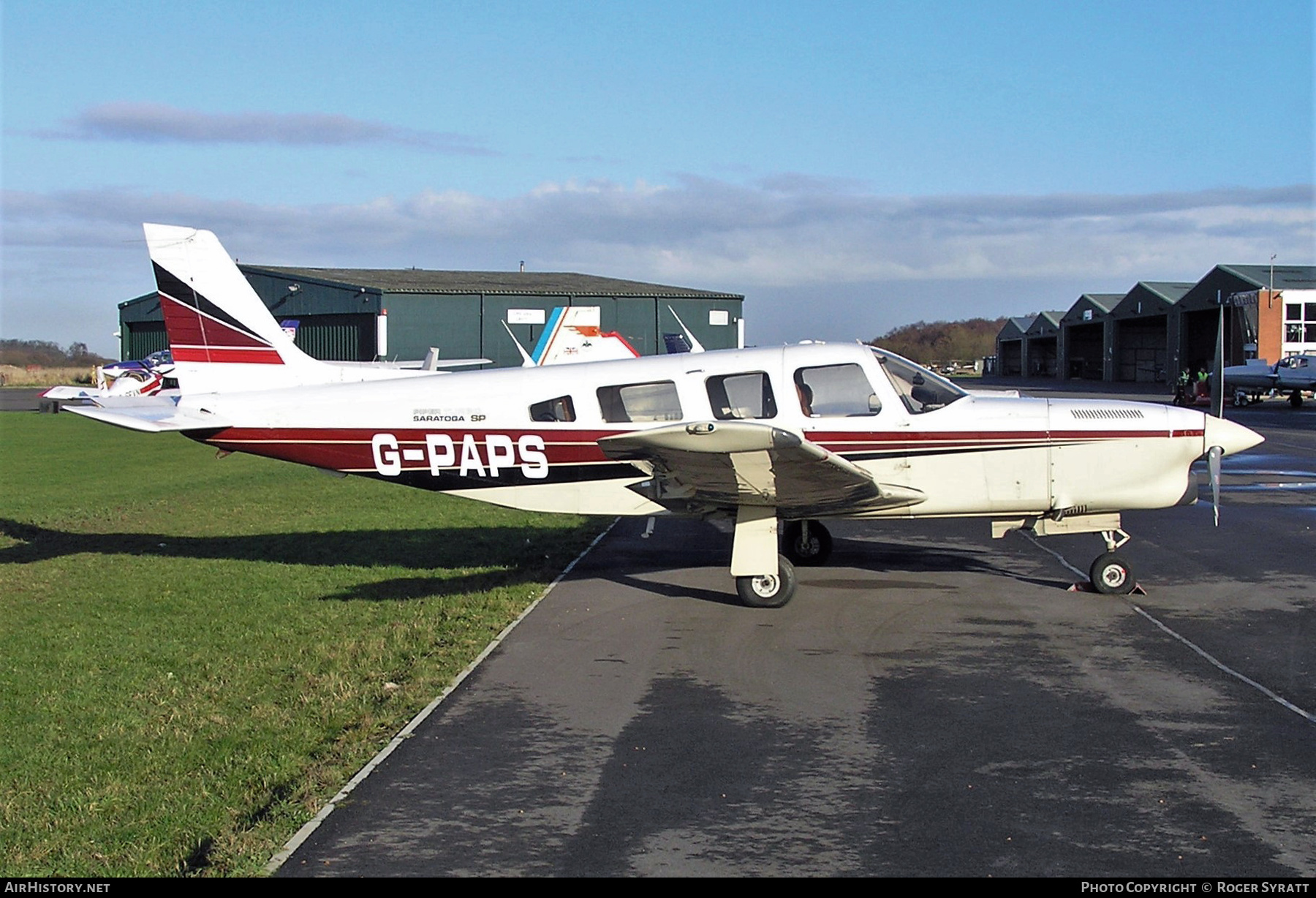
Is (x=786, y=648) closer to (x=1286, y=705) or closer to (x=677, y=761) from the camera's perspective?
(x=677, y=761)

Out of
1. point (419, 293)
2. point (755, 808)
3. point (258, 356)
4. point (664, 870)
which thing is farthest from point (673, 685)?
point (419, 293)

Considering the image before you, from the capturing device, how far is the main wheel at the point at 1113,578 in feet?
34.4

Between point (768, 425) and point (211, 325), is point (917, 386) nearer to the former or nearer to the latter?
point (768, 425)

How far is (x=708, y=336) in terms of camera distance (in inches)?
2256

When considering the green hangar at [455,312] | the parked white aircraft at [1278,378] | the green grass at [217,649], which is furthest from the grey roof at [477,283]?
the green grass at [217,649]

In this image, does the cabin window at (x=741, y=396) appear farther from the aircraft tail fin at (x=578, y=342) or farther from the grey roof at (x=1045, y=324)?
the grey roof at (x=1045, y=324)

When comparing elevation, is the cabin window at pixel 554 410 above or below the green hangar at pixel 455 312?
below

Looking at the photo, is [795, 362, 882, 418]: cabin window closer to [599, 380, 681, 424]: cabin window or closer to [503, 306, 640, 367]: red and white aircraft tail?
[599, 380, 681, 424]: cabin window

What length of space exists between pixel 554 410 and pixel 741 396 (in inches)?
69.5

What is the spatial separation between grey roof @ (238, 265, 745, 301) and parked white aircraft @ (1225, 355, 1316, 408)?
23306 millimetres

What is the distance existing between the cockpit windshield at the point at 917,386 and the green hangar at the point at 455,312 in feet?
130

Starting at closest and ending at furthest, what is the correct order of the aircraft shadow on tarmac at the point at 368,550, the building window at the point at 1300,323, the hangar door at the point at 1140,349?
the aircraft shadow on tarmac at the point at 368,550, the building window at the point at 1300,323, the hangar door at the point at 1140,349

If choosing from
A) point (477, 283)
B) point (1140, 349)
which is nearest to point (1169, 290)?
point (1140, 349)

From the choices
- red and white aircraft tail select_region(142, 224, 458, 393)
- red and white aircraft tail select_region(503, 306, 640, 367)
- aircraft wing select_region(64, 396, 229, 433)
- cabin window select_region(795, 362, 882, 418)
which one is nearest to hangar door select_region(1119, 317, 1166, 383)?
red and white aircraft tail select_region(503, 306, 640, 367)
